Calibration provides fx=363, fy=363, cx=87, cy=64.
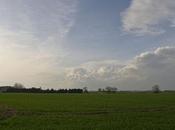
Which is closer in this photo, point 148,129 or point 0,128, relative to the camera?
point 148,129

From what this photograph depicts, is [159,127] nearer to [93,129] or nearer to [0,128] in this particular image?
[93,129]

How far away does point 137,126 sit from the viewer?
86.8 feet

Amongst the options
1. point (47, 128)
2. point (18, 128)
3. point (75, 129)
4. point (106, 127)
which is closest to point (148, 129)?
point (106, 127)

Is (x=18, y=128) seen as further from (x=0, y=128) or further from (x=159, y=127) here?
(x=159, y=127)

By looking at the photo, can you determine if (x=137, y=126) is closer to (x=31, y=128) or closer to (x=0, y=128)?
(x=31, y=128)

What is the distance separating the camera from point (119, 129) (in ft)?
81.7

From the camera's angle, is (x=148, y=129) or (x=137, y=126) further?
(x=137, y=126)

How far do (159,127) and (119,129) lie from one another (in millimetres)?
3048

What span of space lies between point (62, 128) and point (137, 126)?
547 cm

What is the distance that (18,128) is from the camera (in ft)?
85.3

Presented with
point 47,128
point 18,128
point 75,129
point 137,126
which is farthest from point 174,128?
point 18,128

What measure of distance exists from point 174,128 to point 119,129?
12.6ft

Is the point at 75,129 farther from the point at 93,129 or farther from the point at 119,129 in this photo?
the point at 119,129

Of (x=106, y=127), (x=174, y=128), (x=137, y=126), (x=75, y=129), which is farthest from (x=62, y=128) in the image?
(x=174, y=128)
